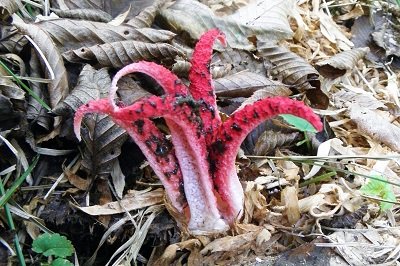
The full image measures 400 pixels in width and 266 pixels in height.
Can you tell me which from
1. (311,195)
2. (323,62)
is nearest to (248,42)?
(323,62)

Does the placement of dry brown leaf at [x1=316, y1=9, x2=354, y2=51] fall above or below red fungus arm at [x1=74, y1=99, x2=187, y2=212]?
below

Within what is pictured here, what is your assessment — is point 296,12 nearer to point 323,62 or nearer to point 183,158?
point 323,62

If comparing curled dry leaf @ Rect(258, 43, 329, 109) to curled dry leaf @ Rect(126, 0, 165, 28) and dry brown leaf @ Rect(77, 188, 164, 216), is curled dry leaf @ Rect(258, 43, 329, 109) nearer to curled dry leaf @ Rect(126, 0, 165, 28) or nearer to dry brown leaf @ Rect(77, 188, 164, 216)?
curled dry leaf @ Rect(126, 0, 165, 28)

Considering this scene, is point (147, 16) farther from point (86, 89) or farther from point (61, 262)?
point (61, 262)

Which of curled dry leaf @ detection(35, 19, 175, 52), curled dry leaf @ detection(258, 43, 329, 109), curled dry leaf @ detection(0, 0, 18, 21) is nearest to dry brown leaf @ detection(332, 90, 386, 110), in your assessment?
curled dry leaf @ detection(258, 43, 329, 109)

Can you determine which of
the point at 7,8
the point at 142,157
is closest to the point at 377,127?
the point at 142,157
